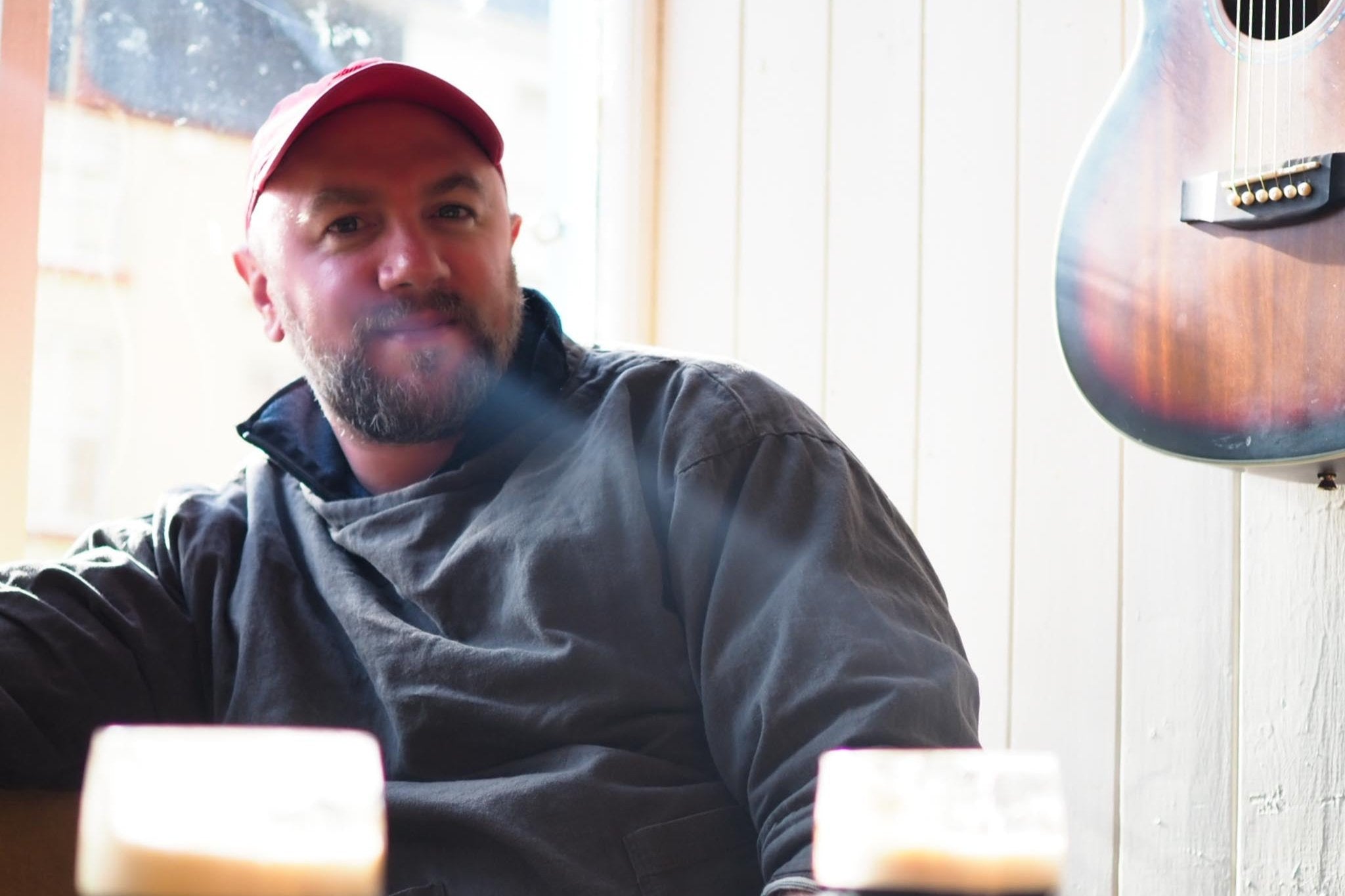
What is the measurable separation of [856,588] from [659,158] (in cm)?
137

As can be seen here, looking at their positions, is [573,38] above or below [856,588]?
above

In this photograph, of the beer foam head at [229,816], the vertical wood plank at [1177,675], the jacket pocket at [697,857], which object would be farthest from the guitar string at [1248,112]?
the beer foam head at [229,816]

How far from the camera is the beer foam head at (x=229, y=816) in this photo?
17.4 inches

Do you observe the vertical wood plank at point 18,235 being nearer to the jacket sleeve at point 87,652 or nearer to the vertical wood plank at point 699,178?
the jacket sleeve at point 87,652

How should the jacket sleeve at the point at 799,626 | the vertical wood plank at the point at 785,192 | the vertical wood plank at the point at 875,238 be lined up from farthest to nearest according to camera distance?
the vertical wood plank at the point at 785,192 → the vertical wood plank at the point at 875,238 → the jacket sleeve at the point at 799,626

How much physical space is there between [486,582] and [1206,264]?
77 cm

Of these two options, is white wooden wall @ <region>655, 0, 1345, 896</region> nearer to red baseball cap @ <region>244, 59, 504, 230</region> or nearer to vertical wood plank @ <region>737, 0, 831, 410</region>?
vertical wood plank @ <region>737, 0, 831, 410</region>

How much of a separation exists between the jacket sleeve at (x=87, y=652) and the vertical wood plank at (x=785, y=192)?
0.97m

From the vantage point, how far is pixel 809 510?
3.85ft

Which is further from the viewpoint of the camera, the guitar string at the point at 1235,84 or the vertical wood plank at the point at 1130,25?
the vertical wood plank at the point at 1130,25

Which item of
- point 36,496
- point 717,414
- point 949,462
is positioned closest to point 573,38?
point 949,462

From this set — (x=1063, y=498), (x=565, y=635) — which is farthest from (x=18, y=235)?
(x=1063, y=498)

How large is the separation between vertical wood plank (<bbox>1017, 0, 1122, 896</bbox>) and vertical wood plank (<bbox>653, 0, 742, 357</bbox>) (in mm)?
523

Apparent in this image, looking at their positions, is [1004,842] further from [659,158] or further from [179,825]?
[659,158]
